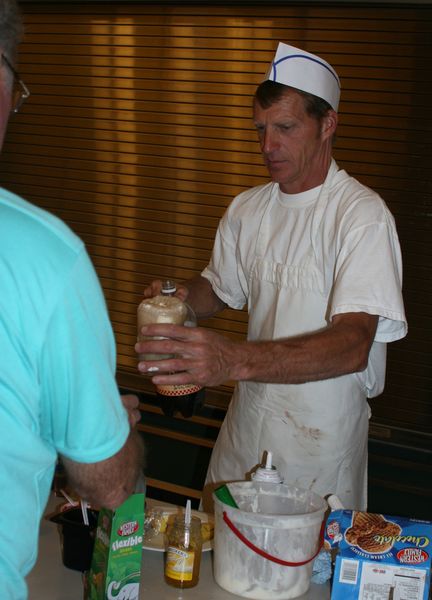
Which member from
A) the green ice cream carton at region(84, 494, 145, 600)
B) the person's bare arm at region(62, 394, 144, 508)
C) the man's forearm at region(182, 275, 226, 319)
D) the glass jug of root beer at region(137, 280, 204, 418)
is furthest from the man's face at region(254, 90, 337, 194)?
the person's bare arm at region(62, 394, 144, 508)

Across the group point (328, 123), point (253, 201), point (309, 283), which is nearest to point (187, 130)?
point (253, 201)

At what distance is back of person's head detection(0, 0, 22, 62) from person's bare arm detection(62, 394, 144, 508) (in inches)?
25.1

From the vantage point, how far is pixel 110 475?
144 centimetres

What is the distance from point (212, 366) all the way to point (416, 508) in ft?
8.59

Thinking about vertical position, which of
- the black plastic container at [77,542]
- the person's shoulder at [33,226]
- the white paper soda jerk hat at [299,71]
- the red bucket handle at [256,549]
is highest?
the white paper soda jerk hat at [299,71]

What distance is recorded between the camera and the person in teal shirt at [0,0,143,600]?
1.23 meters

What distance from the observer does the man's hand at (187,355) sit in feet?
6.38

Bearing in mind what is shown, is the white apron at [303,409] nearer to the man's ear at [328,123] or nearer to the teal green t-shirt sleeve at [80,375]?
the man's ear at [328,123]

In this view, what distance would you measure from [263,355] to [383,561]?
0.57 metres

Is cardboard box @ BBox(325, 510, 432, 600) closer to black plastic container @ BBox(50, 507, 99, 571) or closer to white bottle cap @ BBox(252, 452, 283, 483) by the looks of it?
white bottle cap @ BBox(252, 452, 283, 483)

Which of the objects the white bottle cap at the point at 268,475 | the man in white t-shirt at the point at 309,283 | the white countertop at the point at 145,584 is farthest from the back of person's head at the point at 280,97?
the white countertop at the point at 145,584

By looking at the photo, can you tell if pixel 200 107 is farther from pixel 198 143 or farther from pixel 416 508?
pixel 416 508

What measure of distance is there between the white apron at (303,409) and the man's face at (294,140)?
65mm

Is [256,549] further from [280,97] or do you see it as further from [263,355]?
[280,97]
